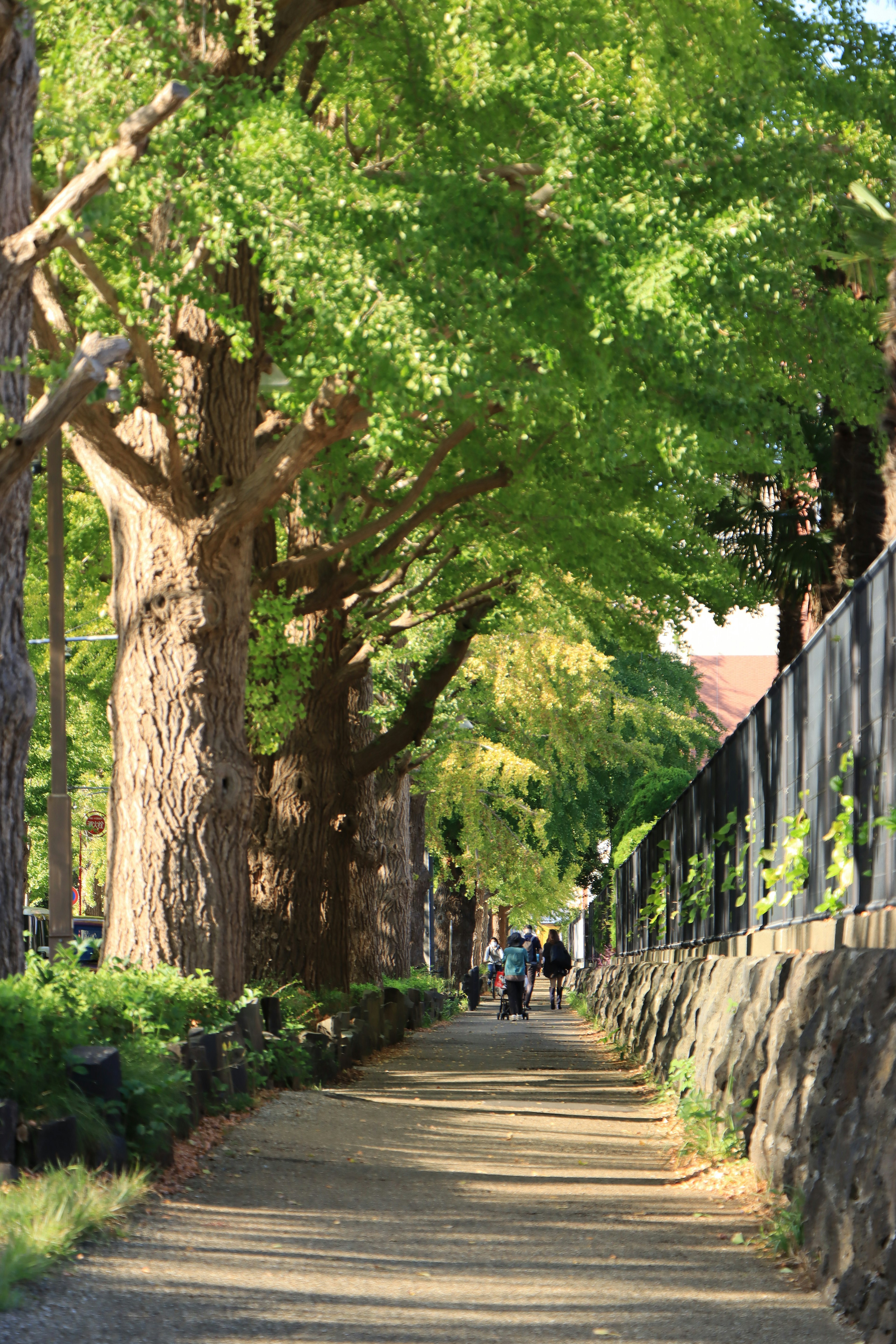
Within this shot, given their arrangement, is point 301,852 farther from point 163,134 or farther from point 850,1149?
point 850,1149

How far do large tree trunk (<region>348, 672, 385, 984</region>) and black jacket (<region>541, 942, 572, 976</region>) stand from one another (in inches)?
487

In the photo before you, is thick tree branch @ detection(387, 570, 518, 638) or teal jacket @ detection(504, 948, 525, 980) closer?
thick tree branch @ detection(387, 570, 518, 638)

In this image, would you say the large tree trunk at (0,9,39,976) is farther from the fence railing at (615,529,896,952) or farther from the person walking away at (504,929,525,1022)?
the person walking away at (504,929,525,1022)

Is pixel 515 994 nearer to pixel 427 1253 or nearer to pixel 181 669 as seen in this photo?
pixel 181 669

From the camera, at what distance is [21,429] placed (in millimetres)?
8000

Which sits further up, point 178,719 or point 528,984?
point 178,719

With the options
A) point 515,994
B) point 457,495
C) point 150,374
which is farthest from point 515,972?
point 150,374

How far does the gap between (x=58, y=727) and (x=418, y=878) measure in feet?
70.1

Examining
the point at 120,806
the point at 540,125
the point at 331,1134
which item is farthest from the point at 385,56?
the point at 331,1134

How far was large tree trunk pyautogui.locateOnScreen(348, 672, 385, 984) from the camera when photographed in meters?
21.4

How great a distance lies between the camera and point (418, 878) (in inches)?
1519

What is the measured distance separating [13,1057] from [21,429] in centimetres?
301

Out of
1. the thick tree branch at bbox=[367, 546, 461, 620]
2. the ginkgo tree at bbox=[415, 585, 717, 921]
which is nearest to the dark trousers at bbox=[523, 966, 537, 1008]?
the ginkgo tree at bbox=[415, 585, 717, 921]

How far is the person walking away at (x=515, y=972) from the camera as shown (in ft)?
108
